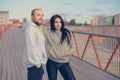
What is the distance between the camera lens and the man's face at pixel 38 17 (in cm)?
386

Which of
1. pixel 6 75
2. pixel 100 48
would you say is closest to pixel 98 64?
pixel 100 48

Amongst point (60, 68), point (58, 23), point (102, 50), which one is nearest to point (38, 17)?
point (58, 23)

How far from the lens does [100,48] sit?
10.3 metres

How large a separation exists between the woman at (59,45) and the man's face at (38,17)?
1.44 ft

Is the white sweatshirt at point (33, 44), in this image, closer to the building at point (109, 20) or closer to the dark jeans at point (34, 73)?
the dark jeans at point (34, 73)

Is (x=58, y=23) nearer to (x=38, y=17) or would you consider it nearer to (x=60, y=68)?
(x=38, y=17)

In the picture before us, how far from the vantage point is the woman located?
434 centimetres

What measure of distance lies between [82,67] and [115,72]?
136cm

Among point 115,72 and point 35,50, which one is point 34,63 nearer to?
point 35,50

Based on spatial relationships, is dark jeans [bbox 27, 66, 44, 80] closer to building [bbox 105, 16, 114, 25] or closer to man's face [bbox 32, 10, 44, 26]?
man's face [bbox 32, 10, 44, 26]

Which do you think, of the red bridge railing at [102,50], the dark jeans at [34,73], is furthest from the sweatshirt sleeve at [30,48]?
the red bridge railing at [102,50]

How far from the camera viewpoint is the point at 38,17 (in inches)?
152

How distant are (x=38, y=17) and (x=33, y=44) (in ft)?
1.13

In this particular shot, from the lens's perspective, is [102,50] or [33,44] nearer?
[33,44]
